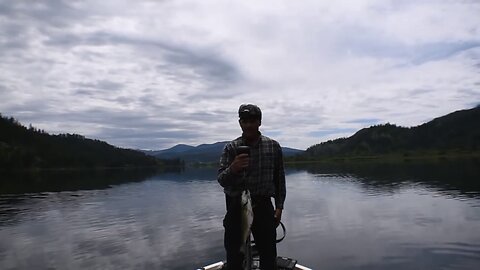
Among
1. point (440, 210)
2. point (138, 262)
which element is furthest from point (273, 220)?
point (440, 210)

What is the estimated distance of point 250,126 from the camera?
6043 millimetres

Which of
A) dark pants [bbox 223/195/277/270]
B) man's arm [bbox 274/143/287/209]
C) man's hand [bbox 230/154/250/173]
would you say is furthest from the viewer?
man's arm [bbox 274/143/287/209]

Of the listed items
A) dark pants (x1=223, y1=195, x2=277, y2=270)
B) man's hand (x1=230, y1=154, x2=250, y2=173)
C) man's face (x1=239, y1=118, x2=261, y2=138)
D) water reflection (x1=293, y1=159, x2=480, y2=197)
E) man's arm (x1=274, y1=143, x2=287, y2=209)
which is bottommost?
water reflection (x1=293, y1=159, x2=480, y2=197)

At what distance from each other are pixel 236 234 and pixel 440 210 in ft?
100

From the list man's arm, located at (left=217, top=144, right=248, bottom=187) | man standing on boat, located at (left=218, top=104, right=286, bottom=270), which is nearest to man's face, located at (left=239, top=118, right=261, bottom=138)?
man standing on boat, located at (left=218, top=104, right=286, bottom=270)

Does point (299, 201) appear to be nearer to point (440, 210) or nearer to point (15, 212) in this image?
point (440, 210)

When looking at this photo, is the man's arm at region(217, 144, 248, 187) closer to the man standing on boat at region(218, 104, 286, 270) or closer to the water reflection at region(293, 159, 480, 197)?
the man standing on boat at region(218, 104, 286, 270)

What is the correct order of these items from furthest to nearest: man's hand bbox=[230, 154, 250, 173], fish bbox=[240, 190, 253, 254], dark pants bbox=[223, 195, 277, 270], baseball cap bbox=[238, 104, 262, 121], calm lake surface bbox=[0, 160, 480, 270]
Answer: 1. calm lake surface bbox=[0, 160, 480, 270]
2. dark pants bbox=[223, 195, 277, 270]
3. baseball cap bbox=[238, 104, 262, 121]
4. fish bbox=[240, 190, 253, 254]
5. man's hand bbox=[230, 154, 250, 173]

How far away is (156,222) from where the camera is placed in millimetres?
30734

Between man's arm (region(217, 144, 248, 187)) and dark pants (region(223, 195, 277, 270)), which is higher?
man's arm (region(217, 144, 248, 187))

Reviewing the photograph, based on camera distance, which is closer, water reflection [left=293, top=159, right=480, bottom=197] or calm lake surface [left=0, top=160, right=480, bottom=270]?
calm lake surface [left=0, top=160, right=480, bottom=270]

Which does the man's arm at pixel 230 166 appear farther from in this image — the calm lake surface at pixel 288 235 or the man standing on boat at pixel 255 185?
the calm lake surface at pixel 288 235

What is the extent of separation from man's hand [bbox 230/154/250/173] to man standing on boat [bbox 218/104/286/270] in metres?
0.26

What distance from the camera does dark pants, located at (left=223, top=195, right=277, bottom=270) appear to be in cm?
618
